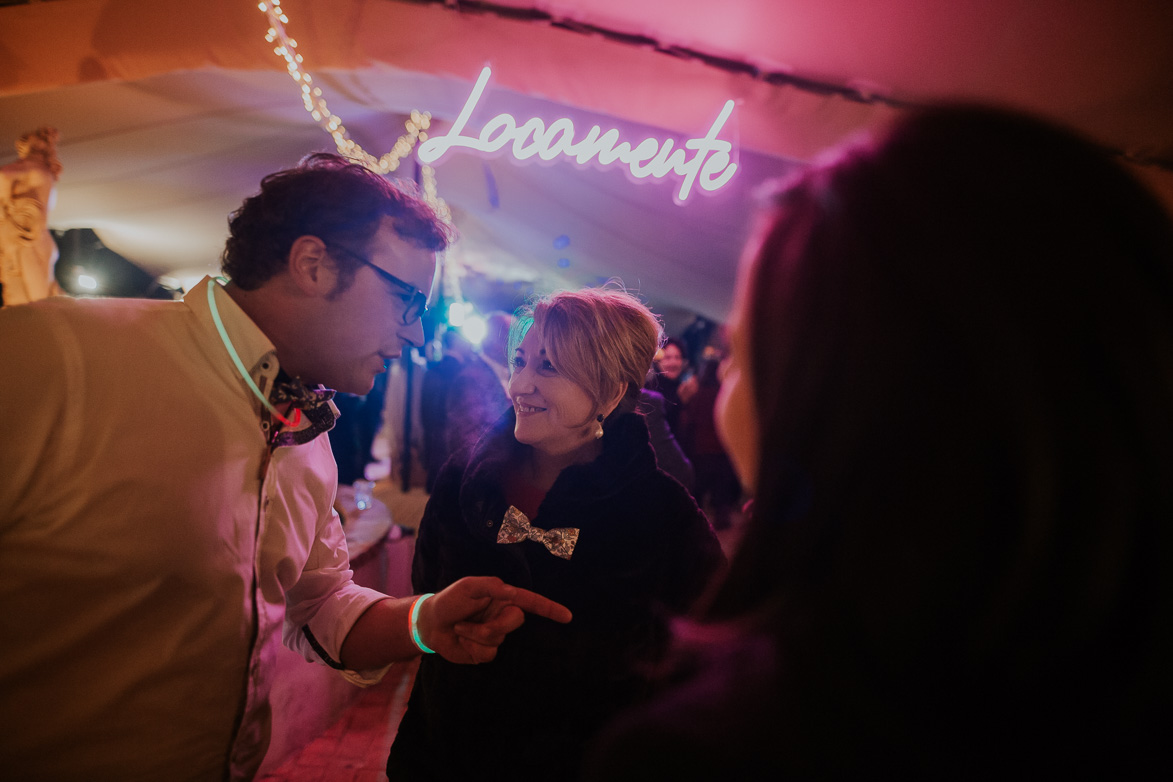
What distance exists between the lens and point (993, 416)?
24.5 inches

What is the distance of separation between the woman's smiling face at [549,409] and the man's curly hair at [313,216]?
69 cm

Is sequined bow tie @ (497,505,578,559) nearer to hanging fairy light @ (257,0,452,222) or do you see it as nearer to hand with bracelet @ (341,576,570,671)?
hand with bracelet @ (341,576,570,671)

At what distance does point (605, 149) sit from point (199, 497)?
10.8 ft

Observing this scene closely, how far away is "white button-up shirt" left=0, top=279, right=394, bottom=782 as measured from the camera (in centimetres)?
118

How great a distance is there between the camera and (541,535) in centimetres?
196

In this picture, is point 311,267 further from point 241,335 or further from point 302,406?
point 302,406

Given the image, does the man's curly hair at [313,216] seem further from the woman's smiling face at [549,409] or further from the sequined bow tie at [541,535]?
the sequined bow tie at [541,535]

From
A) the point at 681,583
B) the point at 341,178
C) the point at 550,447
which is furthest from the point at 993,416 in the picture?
the point at 341,178

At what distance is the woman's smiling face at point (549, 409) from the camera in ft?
7.09

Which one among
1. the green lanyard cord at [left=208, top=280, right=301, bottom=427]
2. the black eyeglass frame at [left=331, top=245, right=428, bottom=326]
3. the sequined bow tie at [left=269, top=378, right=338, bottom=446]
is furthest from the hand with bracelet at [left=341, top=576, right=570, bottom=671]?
the black eyeglass frame at [left=331, top=245, right=428, bottom=326]

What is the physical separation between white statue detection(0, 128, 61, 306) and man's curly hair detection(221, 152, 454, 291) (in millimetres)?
2743

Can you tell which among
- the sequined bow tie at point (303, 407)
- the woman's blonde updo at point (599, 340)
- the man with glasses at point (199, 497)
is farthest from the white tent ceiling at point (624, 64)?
the sequined bow tie at point (303, 407)

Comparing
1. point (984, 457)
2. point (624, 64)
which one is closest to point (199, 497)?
point (984, 457)

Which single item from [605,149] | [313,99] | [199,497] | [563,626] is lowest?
[563,626]
